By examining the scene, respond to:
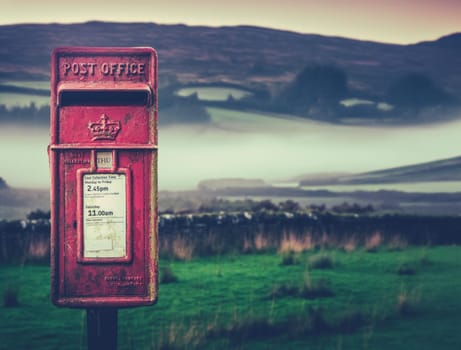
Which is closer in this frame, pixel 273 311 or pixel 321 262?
pixel 273 311

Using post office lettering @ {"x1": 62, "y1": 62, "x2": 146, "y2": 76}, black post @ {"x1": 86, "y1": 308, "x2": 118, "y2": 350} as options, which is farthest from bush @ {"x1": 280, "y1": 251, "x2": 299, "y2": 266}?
post office lettering @ {"x1": 62, "y1": 62, "x2": 146, "y2": 76}

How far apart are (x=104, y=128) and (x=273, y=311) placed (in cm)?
436

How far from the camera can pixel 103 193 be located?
4.85m

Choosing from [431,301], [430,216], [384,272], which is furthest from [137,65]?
[430,216]

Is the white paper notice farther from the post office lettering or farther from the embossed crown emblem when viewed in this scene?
the post office lettering

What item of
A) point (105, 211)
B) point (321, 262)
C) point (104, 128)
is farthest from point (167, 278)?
point (104, 128)

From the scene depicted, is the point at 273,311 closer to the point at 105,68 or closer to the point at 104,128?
the point at 104,128

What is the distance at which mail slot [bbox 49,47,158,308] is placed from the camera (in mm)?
4848

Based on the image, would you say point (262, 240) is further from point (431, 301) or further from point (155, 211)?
point (155, 211)

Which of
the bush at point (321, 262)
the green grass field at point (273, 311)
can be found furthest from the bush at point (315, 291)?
the bush at point (321, 262)

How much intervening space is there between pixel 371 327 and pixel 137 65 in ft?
13.1

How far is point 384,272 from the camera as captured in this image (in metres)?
12.2

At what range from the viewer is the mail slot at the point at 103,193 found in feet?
15.9

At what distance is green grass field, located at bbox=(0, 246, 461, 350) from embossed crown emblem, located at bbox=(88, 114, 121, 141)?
240 centimetres
